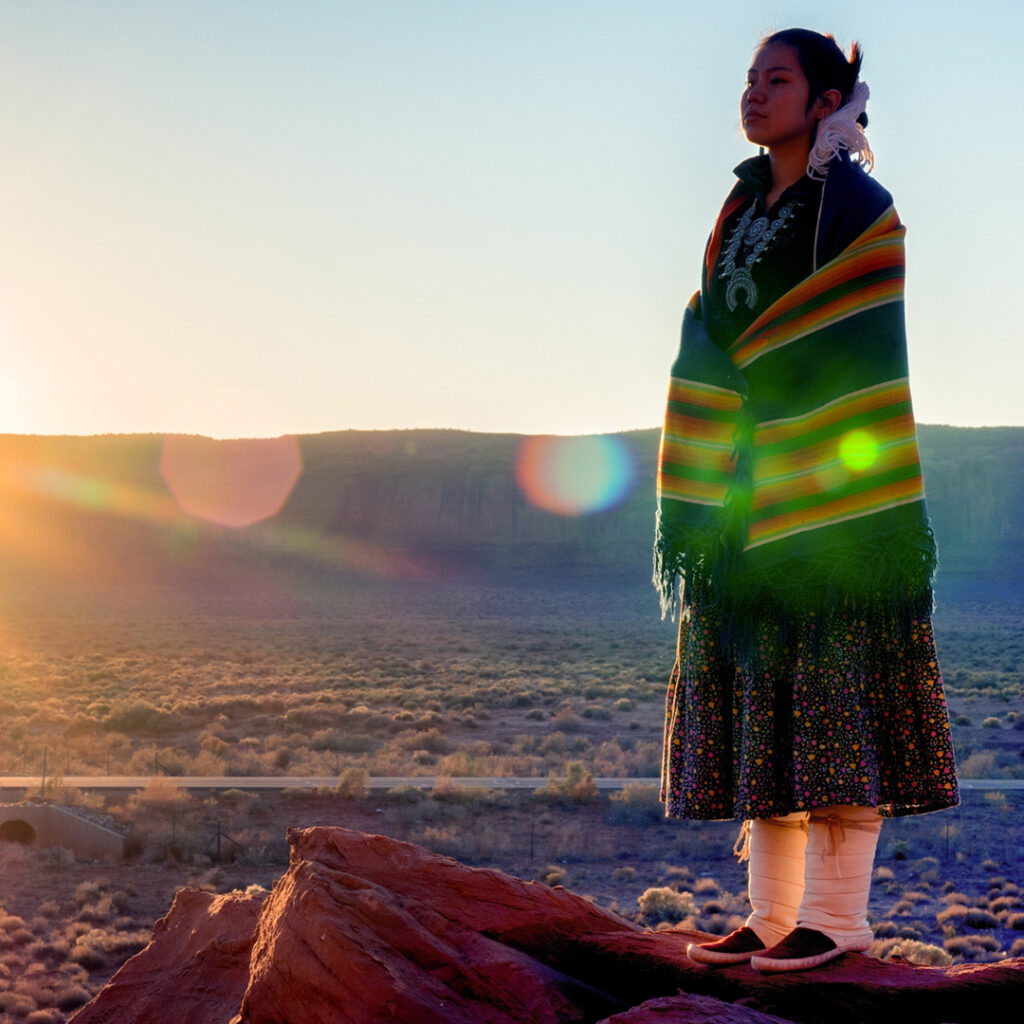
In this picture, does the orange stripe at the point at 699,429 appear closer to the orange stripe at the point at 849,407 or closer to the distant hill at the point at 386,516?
the orange stripe at the point at 849,407

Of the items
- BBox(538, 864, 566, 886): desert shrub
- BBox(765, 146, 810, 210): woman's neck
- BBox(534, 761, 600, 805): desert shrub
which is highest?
BBox(765, 146, 810, 210): woman's neck

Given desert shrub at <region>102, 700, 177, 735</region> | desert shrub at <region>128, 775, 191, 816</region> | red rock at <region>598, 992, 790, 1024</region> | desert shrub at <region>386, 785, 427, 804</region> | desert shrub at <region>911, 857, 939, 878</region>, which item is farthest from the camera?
desert shrub at <region>102, 700, 177, 735</region>

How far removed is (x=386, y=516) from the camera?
8700 cm

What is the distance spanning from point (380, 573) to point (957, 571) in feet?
121

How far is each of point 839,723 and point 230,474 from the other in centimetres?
9242

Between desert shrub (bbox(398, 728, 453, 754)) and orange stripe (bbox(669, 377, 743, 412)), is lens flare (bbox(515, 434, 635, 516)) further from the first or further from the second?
orange stripe (bbox(669, 377, 743, 412))

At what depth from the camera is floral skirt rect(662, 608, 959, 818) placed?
8.82 ft

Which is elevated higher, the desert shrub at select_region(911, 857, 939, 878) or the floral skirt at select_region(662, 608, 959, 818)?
the floral skirt at select_region(662, 608, 959, 818)

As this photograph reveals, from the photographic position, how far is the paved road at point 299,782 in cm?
1434

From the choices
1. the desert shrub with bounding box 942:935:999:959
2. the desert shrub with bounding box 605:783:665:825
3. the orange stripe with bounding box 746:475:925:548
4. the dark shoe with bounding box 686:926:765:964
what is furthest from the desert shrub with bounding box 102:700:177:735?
the orange stripe with bounding box 746:475:925:548

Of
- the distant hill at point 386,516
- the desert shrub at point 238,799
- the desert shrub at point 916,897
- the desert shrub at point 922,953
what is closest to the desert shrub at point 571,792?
the desert shrub at point 238,799

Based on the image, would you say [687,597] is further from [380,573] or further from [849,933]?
[380,573]

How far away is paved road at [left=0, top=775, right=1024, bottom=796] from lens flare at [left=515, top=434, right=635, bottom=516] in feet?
226

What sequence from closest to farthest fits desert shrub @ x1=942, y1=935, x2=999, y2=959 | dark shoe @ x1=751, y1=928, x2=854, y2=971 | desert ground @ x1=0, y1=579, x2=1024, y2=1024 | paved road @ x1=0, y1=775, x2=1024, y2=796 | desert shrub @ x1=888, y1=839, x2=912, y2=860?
dark shoe @ x1=751, y1=928, x2=854, y2=971, desert shrub @ x1=942, y1=935, x2=999, y2=959, desert ground @ x1=0, y1=579, x2=1024, y2=1024, desert shrub @ x1=888, y1=839, x2=912, y2=860, paved road @ x1=0, y1=775, x2=1024, y2=796
